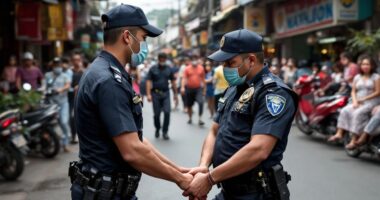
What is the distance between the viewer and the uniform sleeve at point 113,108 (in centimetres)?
286

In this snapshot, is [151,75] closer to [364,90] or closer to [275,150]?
[364,90]

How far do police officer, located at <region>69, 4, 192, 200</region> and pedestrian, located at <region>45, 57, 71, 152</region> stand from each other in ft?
23.1

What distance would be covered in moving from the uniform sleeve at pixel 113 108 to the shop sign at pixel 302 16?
43.6 ft

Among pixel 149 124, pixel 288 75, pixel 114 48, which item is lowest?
pixel 149 124

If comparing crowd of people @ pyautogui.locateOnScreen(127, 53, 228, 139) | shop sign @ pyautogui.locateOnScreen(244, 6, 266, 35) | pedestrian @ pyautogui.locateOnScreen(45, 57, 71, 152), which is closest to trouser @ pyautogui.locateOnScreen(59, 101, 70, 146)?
pedestrian @ pyautogui.locateOnScreen(45, 57, 71, 152)

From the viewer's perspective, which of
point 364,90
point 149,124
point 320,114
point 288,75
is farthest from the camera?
point 288,75

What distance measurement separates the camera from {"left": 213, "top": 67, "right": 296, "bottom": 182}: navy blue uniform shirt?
3078 millimetres

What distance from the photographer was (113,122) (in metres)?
2.86

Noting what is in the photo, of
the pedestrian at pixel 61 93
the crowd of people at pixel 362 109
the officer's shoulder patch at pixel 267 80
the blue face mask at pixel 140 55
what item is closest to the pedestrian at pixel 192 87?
the pedestrian at pixel 61 93

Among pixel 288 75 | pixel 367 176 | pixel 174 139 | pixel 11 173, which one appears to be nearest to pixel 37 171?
pixel 11 173

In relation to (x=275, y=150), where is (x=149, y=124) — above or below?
below

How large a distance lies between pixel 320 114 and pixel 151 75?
3.47 metres

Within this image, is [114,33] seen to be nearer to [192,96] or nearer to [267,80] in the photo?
[267,80]

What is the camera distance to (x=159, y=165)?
A: 3.05m
